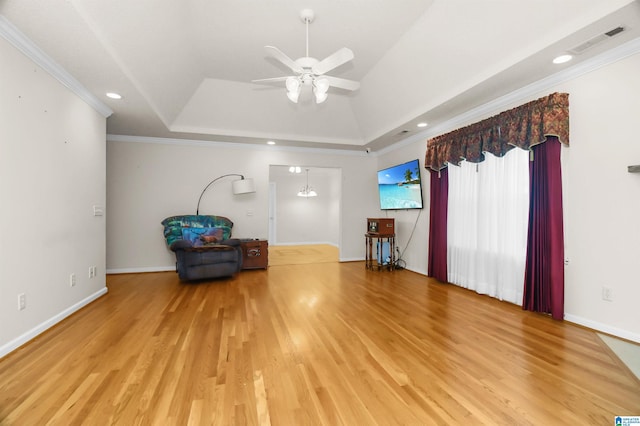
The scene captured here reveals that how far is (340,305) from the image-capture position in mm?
3309

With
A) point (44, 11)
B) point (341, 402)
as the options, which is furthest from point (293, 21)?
point (341, 402)

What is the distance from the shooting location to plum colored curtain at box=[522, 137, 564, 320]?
9.27ft

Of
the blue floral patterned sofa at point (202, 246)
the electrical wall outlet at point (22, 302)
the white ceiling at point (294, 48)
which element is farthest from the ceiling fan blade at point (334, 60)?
the electrical wall outlet at point (22, 302)

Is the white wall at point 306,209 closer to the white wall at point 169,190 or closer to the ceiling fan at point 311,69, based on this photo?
the white wall at point 169,190

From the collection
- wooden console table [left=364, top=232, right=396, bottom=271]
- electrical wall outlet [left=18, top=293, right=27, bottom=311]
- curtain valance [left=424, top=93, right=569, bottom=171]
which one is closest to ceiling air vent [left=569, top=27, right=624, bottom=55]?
curtain valance [left=424, top=93, right=569, bottom=171]

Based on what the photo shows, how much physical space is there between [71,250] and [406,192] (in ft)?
16.5

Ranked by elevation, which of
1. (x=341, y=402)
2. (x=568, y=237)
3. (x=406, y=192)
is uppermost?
(x=406, y=192)

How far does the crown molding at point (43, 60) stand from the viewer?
2125mm

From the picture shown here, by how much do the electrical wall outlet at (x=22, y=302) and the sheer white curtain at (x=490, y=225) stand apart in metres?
4.97

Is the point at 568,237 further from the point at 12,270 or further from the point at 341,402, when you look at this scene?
the point at 12,270

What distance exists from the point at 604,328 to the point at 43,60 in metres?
5.75

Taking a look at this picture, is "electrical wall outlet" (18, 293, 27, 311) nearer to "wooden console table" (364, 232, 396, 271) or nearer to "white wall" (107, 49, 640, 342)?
"white wall" (107, 49, 640, 342)

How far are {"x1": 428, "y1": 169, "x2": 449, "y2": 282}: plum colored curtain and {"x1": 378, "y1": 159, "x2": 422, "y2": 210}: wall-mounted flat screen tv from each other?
333 millimetres

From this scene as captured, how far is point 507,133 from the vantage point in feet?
10.8
